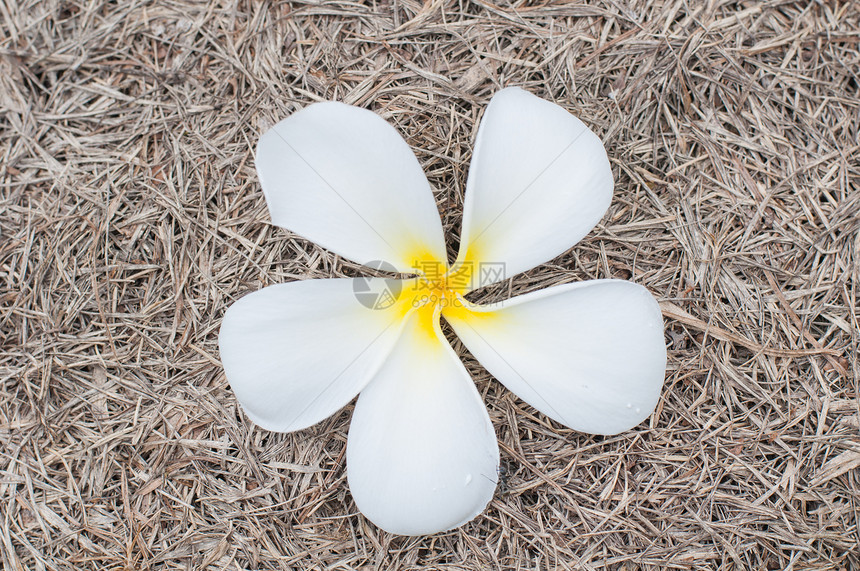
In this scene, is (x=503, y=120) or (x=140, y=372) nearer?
(x=503, y=120)

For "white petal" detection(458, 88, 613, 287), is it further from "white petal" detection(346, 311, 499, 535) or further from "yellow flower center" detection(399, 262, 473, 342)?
"white petal" detection(346, 311, 499, 535)

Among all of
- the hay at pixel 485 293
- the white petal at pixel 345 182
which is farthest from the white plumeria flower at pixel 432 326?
the hay at pixel 485 293

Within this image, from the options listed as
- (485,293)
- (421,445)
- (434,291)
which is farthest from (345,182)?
(421,445)

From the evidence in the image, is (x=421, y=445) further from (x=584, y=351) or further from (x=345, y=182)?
(x=345, y=182)

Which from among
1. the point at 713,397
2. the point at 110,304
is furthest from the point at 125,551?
the point at 713,397

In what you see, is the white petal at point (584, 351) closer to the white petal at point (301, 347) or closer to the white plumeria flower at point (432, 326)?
the white plumeria flower at point (432, 326)

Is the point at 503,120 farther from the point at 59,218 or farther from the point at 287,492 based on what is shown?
the point at 59,218
